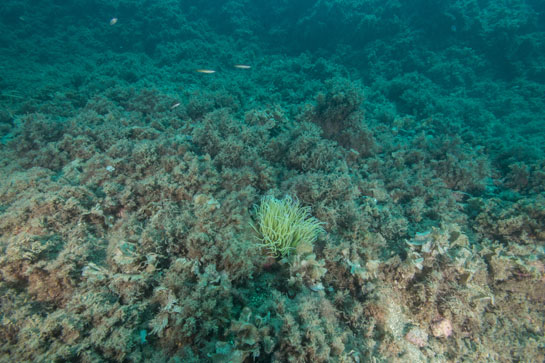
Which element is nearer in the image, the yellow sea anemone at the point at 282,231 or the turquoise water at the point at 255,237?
the turquoise water at the point at 255,237

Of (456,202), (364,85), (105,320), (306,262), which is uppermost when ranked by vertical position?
(105,320)

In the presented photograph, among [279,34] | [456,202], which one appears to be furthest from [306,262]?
[279,34]

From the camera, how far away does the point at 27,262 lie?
2.79 m

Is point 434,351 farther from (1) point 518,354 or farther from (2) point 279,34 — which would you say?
(2) point 279,34

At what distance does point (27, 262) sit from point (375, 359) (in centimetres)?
413

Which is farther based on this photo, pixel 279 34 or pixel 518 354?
pixel 279 34

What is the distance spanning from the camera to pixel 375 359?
2.60 meters

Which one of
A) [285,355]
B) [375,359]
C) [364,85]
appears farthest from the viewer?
[364,85]

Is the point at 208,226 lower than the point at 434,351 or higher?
higher

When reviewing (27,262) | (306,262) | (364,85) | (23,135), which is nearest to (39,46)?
(23,135)

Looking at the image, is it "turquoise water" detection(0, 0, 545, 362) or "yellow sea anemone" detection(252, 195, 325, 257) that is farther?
"yellow sea anemone" detection(252, 195, 325, 257)

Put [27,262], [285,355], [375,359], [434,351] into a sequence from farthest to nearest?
[434,351]
[27,262]
[375,359]
[285,355]

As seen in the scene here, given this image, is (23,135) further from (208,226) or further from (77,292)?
(208,226)

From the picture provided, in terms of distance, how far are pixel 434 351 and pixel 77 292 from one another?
4321 mm
